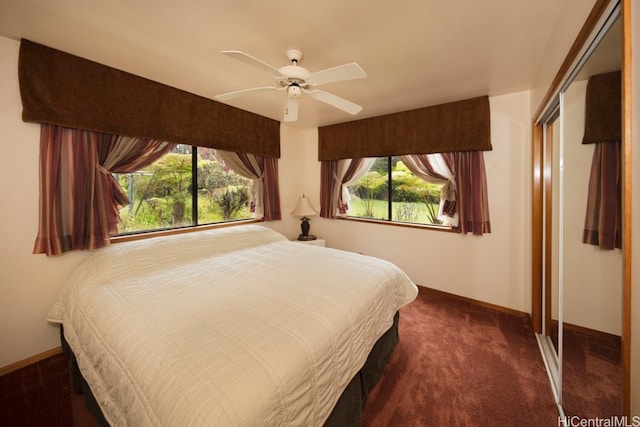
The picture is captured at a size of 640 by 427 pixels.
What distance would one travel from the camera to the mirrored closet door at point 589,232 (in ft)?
2.96

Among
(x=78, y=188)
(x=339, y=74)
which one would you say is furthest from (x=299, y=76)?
(x=78, y=188)

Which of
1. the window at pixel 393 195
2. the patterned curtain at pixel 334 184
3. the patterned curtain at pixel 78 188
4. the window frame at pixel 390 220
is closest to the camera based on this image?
the patterned curtain at pixel 78 188

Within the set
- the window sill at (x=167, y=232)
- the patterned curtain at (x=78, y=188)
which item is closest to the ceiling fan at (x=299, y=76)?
the patterned curtain at (x=78, y=188)

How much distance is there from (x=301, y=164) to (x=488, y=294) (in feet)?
10.8

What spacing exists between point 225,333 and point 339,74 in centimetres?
156

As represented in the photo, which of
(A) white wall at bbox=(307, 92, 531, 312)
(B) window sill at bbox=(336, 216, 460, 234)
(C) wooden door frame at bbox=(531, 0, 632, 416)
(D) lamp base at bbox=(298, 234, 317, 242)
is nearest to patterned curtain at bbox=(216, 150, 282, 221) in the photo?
(D) lamp base at bbox=(298, 234, 317, 242)

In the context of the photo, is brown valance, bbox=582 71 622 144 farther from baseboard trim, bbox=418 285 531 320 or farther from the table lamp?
the table lamp

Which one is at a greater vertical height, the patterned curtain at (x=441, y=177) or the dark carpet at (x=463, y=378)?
the patterned curtain at (x=441, y=177)

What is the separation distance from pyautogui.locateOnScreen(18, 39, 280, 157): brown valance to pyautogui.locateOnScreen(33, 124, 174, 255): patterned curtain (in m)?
0.13

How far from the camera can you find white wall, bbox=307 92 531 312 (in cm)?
255

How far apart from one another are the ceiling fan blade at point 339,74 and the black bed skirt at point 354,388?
5.71 ft

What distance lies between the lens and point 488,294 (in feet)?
9.11

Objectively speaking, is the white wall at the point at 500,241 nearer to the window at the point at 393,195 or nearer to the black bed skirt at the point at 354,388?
the window at the point at 393,195

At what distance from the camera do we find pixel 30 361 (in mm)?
1847
